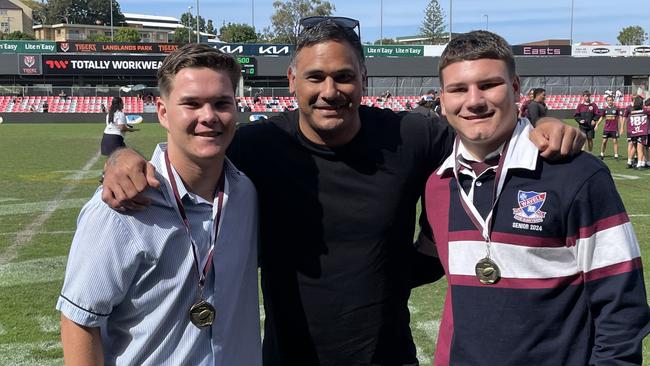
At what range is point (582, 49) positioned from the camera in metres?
60.2

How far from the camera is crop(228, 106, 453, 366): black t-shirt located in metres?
2.73

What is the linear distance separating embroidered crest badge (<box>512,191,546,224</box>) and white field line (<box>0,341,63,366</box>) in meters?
3.51

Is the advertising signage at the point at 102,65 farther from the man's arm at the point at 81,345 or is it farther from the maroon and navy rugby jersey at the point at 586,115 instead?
the man's arm at the point at 81,345

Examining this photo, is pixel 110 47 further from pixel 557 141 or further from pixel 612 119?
pixel 557 141

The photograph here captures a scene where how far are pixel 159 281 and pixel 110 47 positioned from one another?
58.5 metres

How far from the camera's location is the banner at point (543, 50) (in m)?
60.4

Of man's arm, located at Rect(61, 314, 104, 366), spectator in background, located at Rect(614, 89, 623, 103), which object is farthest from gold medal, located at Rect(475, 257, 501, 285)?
spectator in background, located at Rect(614, 89, 623, 103)

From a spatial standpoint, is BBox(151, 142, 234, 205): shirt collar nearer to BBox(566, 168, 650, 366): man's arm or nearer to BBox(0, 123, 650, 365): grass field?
BBox(566, 168, 650, 366): man's arm

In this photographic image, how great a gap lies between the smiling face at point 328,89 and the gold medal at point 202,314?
0.89 meters

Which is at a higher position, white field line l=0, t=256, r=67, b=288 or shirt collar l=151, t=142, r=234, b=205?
shirt collar l=151, t=142, r=234, b=205

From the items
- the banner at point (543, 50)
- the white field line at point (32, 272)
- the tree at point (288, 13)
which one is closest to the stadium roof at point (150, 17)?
the tree at point (288, 13)

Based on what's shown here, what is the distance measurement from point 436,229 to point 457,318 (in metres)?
0.35

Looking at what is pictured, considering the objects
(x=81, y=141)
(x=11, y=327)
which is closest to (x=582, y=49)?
(x=81, y=141)

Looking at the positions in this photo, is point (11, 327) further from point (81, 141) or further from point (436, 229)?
point (81, 141)
